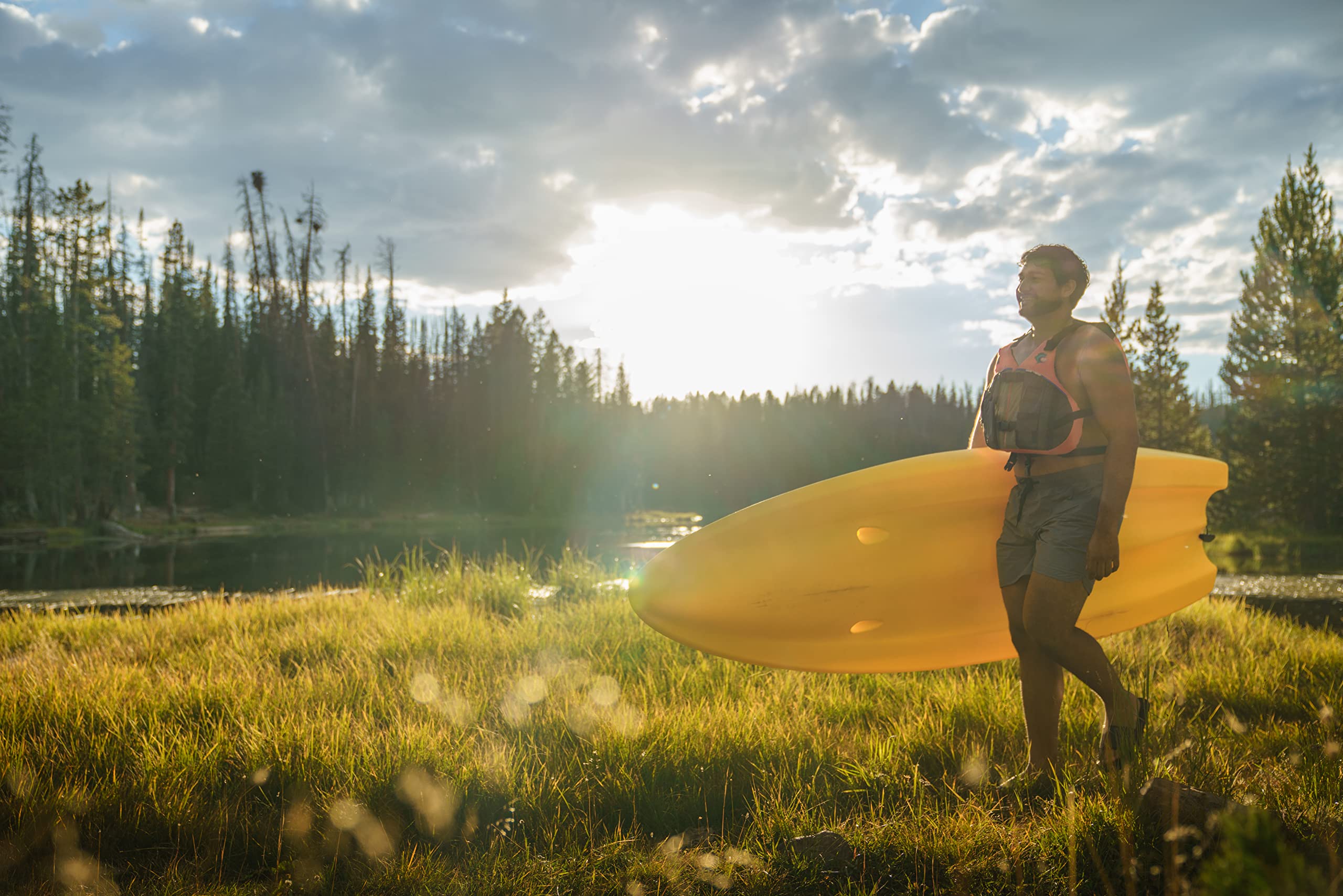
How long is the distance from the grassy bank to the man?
0.26 metres

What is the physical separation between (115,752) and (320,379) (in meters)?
40.6

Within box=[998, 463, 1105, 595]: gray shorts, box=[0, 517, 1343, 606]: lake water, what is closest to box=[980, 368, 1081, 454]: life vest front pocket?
box=[998, 463, 1105, 595]: gray shorts

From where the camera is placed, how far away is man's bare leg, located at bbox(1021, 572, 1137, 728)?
2.74 metres

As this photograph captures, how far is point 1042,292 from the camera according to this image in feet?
9.52

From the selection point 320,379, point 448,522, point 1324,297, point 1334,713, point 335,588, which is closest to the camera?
point 1334,713

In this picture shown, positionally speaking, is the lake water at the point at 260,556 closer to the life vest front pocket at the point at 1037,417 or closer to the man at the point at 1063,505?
the man at the point at 1063,505

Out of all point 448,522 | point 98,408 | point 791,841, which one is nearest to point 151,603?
point 791,841

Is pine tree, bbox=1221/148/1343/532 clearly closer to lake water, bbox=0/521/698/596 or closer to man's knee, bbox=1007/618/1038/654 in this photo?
lake water, bbox=0/521/698/596

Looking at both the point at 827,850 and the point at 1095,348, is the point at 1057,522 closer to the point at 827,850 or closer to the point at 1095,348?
the point at 1095,348

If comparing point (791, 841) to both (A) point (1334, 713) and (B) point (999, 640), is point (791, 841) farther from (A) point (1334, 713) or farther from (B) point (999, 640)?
(A) point (1334, 713)

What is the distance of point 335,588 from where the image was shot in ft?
41.6

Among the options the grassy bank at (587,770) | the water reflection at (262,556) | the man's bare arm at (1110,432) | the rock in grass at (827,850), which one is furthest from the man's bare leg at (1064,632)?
the water reflection at (262,556)

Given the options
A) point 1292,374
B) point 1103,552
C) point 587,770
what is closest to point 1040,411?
point 1103,552

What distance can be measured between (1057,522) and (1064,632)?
39cm
